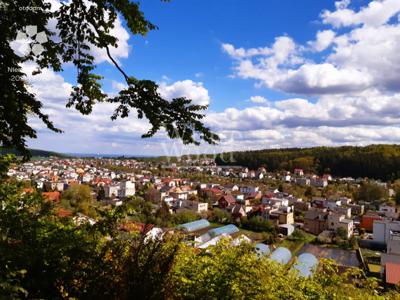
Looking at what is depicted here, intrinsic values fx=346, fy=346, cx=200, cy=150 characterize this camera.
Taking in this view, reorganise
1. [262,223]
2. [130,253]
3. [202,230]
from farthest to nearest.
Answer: [262,223] < [202,230] < [130,253]

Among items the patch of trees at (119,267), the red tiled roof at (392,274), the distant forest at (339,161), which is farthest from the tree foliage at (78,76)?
the distant forest at (339,161)

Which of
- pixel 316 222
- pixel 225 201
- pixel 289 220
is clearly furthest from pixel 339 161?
pixel 316 222

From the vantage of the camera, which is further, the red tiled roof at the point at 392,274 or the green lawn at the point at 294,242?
the green lawn at the point at 294,242

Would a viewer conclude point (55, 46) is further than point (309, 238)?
No

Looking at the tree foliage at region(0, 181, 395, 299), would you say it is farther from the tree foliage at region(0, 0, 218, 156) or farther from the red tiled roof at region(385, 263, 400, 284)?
the red tiled roof at region(385, 263, 400, 284)

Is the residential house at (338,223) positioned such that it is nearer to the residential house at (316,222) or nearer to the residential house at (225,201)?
the residential house at (316,222)

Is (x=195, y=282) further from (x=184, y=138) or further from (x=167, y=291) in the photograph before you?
(x=184, y=138)

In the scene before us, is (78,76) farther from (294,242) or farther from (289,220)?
(289,220)

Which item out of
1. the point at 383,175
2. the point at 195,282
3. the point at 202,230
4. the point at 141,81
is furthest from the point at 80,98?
the point at 383,175

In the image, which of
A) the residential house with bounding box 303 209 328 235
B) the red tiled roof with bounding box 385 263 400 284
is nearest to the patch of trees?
the red tiled roof with bounding box 385 263 400 284
